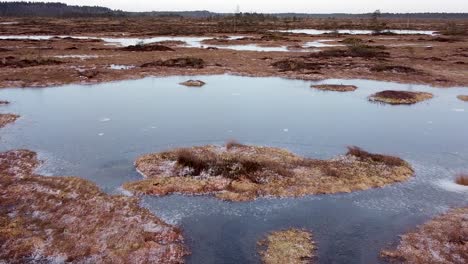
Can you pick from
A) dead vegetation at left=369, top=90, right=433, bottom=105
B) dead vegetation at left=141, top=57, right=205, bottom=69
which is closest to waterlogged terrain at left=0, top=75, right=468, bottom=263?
dead vegetation at left=369, top=90, right=433, bottom=105

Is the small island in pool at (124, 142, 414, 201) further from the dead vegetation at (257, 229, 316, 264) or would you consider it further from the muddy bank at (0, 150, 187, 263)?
the dead vegetation at (257, 229, 316, 264)

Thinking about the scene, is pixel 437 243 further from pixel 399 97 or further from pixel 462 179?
pixel 399 97

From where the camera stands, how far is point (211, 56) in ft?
230

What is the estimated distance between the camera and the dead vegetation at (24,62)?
5703 cm

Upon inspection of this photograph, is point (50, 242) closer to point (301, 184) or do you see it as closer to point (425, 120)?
point (301, 184)

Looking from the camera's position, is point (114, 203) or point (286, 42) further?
point (286, 42)

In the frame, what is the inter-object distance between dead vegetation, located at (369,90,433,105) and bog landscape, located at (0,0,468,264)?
0.20 metres

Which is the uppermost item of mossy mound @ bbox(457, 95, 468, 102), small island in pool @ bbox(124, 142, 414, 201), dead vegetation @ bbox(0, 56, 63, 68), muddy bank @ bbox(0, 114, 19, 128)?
dead vegetation @ bbox(0, 56, 63, 68)

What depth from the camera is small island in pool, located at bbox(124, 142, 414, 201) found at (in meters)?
21.9

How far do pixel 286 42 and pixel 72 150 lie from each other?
7692 centimetres

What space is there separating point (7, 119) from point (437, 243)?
31.0 meters

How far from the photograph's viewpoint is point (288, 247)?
1684cm

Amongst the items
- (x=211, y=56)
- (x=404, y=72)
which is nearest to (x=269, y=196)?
(x=404, y=72)

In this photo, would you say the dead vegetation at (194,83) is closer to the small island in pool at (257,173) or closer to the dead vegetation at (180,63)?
the dead vegetation at (180,63)
